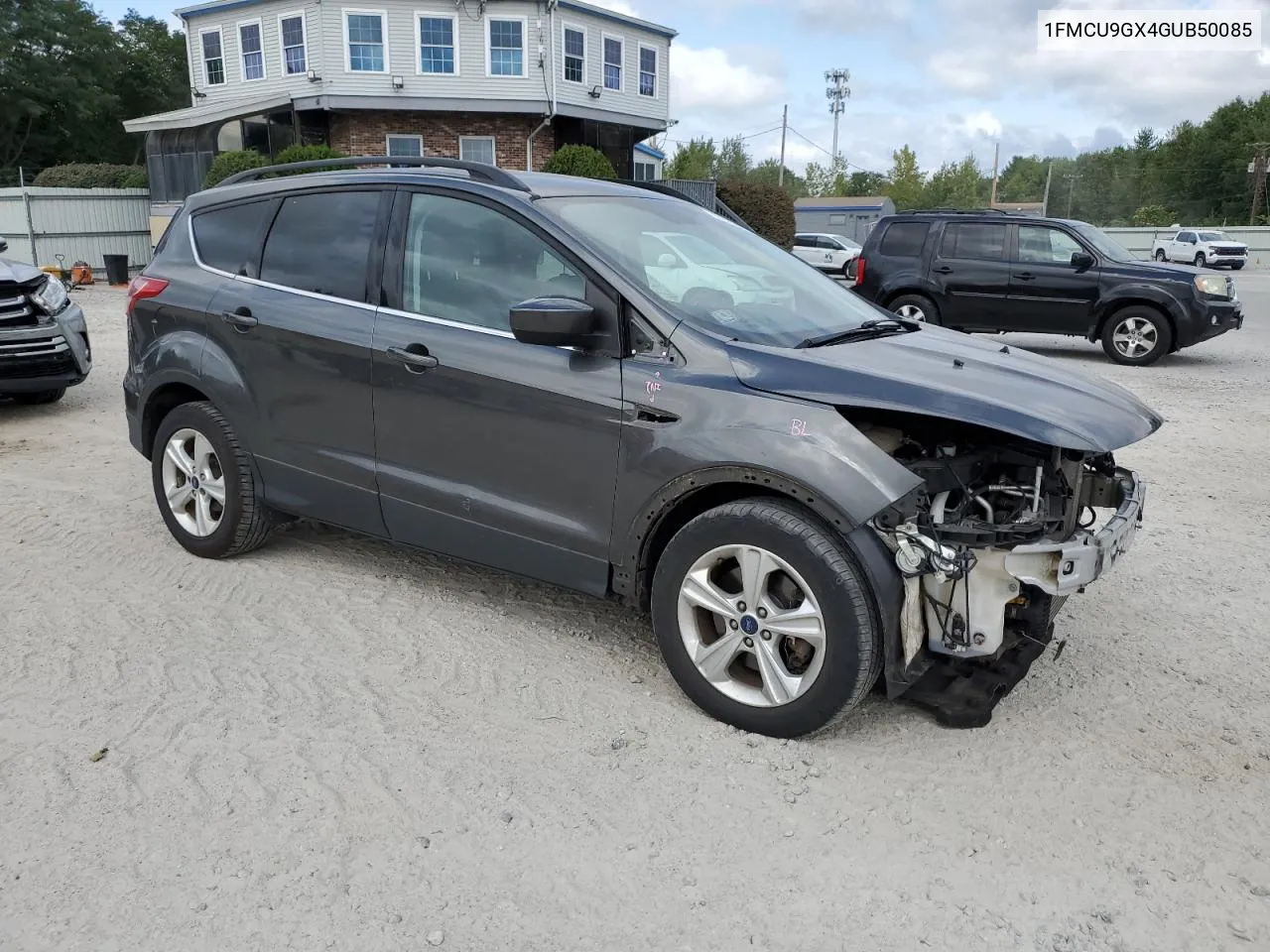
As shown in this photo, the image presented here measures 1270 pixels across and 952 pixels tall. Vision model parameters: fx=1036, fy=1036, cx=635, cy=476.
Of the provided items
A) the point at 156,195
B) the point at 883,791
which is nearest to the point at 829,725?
the point at 883,791

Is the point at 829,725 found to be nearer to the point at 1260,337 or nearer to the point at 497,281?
the point at 497,281

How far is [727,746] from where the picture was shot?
341cm

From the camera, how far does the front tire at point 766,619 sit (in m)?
3.20

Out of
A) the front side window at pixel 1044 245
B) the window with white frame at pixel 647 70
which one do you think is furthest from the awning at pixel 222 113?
the front side window at pixel 1044 245

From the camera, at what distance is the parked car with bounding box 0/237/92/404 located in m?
7.86

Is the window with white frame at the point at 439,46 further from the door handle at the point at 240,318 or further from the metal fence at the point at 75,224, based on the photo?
the door handle at the point at 240,318

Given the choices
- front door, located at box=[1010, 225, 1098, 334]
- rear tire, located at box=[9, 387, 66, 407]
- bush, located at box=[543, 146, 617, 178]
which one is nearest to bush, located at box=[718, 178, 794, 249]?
bush, located at box=[543, 146, 617, 178]

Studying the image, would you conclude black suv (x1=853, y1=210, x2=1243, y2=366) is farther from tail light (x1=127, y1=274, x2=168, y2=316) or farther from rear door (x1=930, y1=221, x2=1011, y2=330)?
tail light (x1=127, y1=274, x2=168, y2=316)

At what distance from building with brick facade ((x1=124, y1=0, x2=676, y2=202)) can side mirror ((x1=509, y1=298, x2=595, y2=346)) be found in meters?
25.5

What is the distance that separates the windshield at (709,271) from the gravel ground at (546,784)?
1.39 meters

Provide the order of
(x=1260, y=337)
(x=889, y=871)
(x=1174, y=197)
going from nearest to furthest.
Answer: (x=889, y=871), (x=1260, y=337), (x=1174, y=197)

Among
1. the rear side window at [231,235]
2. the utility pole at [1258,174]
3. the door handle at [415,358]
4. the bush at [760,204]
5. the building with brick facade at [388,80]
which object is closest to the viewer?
the door handle at [415,358]

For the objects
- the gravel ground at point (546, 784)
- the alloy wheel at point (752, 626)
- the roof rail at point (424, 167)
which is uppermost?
the roof rail at point (424, 167)

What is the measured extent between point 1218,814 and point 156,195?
98.1 ft
